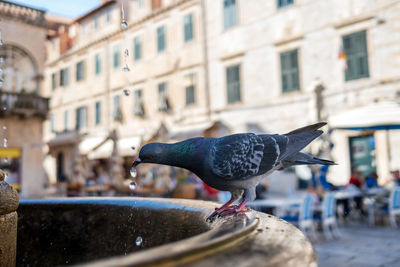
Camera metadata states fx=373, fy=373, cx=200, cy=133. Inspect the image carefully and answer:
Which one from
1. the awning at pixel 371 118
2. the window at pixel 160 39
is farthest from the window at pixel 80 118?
the awning at pixel 371 118

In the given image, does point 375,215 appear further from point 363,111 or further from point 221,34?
point 221,34

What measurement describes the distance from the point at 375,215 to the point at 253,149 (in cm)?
852

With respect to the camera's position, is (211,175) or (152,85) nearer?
(211,175)

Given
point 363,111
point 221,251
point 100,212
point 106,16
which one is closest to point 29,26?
point 106,16

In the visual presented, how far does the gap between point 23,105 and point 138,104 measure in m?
5.93

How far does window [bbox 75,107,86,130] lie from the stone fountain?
23130 millimetres

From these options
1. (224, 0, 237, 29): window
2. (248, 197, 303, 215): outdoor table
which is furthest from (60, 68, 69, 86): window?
(248, 197, 303, 215): outdoor table

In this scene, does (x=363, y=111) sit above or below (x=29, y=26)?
below

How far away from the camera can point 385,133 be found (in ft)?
38.6

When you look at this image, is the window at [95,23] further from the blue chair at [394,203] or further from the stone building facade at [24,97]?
the blue chair at [394,203]

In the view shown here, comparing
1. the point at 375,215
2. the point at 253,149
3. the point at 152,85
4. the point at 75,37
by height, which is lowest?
the point at 375,215

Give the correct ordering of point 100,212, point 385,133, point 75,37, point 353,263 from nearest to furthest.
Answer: point 100,212, point 353,263, point 385,133, point 75,37

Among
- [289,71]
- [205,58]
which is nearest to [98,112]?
[205,58]

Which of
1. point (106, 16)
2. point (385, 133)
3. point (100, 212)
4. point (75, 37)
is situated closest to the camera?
point (100, 212)
